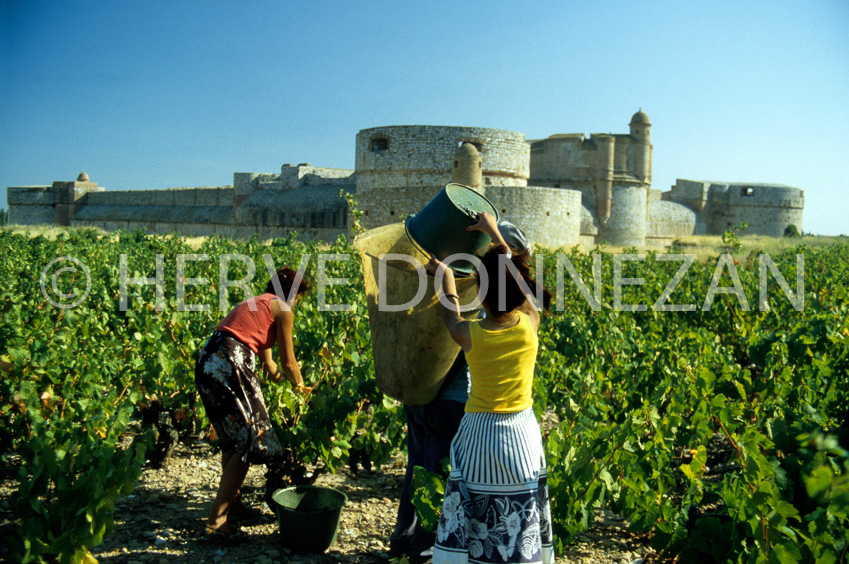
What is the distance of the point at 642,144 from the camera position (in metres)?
33.7

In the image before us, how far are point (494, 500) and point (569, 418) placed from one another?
1.53 metres

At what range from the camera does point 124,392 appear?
4.36m

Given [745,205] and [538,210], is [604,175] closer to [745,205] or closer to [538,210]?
[538,210]

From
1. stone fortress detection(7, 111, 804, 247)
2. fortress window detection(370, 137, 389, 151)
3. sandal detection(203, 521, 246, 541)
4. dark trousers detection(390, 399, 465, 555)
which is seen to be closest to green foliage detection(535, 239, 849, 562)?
dark trousers detection(390, 399, 465, 555)

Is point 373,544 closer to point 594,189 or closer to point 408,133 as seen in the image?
point 408,133

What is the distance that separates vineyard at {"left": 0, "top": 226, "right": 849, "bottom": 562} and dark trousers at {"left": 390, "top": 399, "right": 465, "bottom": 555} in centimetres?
51

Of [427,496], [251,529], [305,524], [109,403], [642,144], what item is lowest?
[251,529]

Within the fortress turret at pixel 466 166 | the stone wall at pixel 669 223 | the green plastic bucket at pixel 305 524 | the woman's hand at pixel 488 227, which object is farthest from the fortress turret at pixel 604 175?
the woman's hand at pixel 488 227

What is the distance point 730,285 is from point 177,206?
36.9 meters

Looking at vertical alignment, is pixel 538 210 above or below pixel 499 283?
above

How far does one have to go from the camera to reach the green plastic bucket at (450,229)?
2.73m

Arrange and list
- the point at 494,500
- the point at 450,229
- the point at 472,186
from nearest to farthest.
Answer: the point at 494,500
the point at 450,229
the point at 472,186

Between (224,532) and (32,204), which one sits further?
(32,204)

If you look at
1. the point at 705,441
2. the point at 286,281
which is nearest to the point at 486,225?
the point at 286,281
